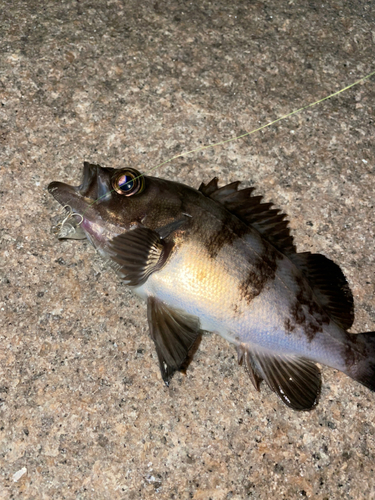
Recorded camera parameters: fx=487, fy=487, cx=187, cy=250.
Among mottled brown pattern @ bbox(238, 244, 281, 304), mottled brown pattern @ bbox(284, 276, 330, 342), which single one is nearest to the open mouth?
mottled brown pattern @ bbox(238, 244, 281, 304)

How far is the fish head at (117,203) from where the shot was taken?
2.36 m

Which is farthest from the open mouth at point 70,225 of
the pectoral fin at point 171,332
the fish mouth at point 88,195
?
the pectoral fin at point 171,332

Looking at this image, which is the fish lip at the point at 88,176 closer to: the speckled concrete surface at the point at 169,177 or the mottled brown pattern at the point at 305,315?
the speckled concrete surface at the point at 169,177

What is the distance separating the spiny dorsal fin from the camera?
2521 mm

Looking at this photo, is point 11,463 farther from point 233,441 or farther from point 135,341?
point 233,441

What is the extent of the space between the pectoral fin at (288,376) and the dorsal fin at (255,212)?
55cm

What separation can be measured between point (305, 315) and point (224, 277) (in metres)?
0.47

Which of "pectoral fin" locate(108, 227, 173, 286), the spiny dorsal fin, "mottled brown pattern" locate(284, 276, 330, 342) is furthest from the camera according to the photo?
the spiny dorsal fin

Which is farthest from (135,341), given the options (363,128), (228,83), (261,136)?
(363,128)

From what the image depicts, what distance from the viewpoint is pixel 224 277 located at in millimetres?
2320

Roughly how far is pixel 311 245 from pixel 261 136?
0.79 metres

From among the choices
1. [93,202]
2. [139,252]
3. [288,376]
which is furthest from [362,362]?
[93,202]

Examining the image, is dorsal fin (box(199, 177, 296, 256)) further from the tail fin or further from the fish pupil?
the tail fin

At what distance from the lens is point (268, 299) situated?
2373 mm
